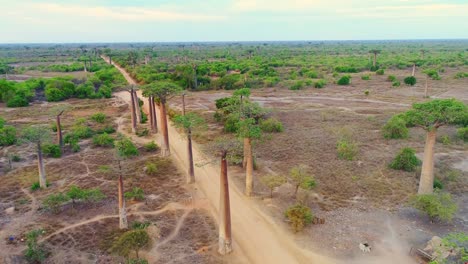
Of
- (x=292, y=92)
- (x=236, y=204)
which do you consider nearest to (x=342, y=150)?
(x=236, y=204)

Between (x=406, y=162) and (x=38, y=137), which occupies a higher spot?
(x=38, y=137)

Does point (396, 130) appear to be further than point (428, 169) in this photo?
Yes

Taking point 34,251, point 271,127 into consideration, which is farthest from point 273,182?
point 271,127

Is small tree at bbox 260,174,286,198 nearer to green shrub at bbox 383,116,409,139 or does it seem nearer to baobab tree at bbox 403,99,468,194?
baobab tree at bbox 403,99,468,194

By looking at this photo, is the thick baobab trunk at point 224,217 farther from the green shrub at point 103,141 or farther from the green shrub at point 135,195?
the green shrub at point 103,141

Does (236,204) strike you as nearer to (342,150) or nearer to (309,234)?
(309,234)

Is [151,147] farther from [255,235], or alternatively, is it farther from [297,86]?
[297,86]

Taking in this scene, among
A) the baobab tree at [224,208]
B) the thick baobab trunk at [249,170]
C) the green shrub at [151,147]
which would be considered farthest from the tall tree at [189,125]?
the green shrub at [151,147]

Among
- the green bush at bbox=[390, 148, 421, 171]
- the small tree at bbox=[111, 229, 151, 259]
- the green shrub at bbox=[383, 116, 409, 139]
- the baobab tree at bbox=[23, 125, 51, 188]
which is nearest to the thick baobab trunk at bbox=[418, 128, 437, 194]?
the green bush at bbox=[390, 148, 421, 171]
